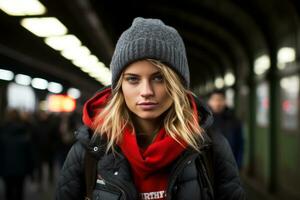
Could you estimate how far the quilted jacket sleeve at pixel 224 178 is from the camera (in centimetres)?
179

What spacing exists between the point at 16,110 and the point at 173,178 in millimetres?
5446

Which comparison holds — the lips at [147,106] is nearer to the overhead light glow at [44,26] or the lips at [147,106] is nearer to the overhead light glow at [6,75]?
the overhead light glow at [44,26]

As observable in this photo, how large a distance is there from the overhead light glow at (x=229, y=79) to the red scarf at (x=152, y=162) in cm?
1448

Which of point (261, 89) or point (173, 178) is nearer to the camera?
point (173, 178)

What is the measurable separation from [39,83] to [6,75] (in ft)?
16.1

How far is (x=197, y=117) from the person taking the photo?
1867 millimetres

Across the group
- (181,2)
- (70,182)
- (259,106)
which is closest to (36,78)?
(181,2)

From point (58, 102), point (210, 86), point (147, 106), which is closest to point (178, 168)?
point (147, 106)

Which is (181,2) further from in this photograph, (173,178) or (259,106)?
(173,178)

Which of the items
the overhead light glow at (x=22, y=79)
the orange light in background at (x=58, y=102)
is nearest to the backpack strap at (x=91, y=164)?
the overhead light glow at (x=22, y=79)

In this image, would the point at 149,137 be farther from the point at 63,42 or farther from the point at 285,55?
the point at 63,42

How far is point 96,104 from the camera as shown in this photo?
1969 millimetres

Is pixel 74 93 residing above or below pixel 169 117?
above

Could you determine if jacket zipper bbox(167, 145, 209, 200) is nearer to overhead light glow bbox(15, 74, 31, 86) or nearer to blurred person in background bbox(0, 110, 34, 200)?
blurred person in background bbox(0, 110, 34, 200)
